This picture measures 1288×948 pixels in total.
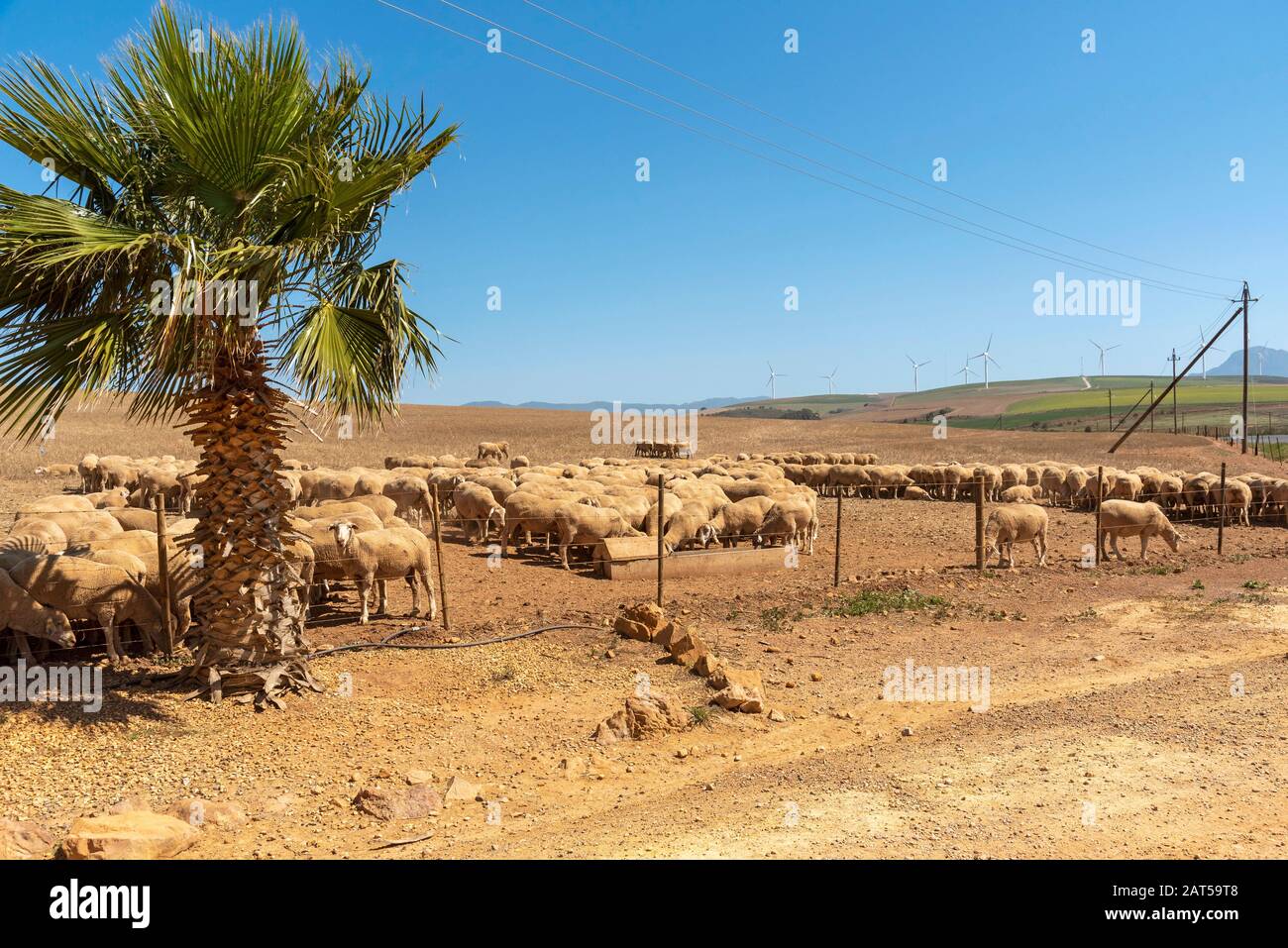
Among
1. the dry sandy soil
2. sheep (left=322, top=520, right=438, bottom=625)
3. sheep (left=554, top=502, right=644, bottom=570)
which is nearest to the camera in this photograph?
the dry sandy soil

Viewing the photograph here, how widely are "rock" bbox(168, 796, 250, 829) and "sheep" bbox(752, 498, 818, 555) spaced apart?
13286 millimetres

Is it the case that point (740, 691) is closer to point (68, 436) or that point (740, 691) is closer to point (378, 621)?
point (378, 621)

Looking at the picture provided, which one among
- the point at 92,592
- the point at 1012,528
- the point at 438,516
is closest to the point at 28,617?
the point at 92,592

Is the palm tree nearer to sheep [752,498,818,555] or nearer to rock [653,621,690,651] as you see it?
rock [653,621,690,651]

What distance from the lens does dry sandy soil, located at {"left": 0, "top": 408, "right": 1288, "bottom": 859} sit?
19.4ft

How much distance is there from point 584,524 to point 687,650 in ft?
21.4

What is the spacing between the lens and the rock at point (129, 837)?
5.12 meters

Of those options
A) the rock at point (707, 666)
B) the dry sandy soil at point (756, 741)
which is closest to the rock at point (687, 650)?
the rock at point (707, 666)

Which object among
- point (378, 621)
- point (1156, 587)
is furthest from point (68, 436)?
point (1156, 587)

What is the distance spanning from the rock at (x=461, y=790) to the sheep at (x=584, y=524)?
9.02 metres

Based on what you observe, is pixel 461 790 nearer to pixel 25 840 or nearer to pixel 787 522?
pixel 25 840

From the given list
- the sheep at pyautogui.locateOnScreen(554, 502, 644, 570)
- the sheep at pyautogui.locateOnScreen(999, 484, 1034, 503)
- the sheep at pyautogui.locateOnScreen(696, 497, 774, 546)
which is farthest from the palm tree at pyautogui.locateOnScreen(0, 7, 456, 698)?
the sheep at pyautogui.locateOnScreen(999, 484, 1034, 503)

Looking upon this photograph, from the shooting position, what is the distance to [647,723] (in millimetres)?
8219

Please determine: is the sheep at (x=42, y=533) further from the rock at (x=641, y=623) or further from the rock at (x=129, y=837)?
the rock at (x=641, y=623)
